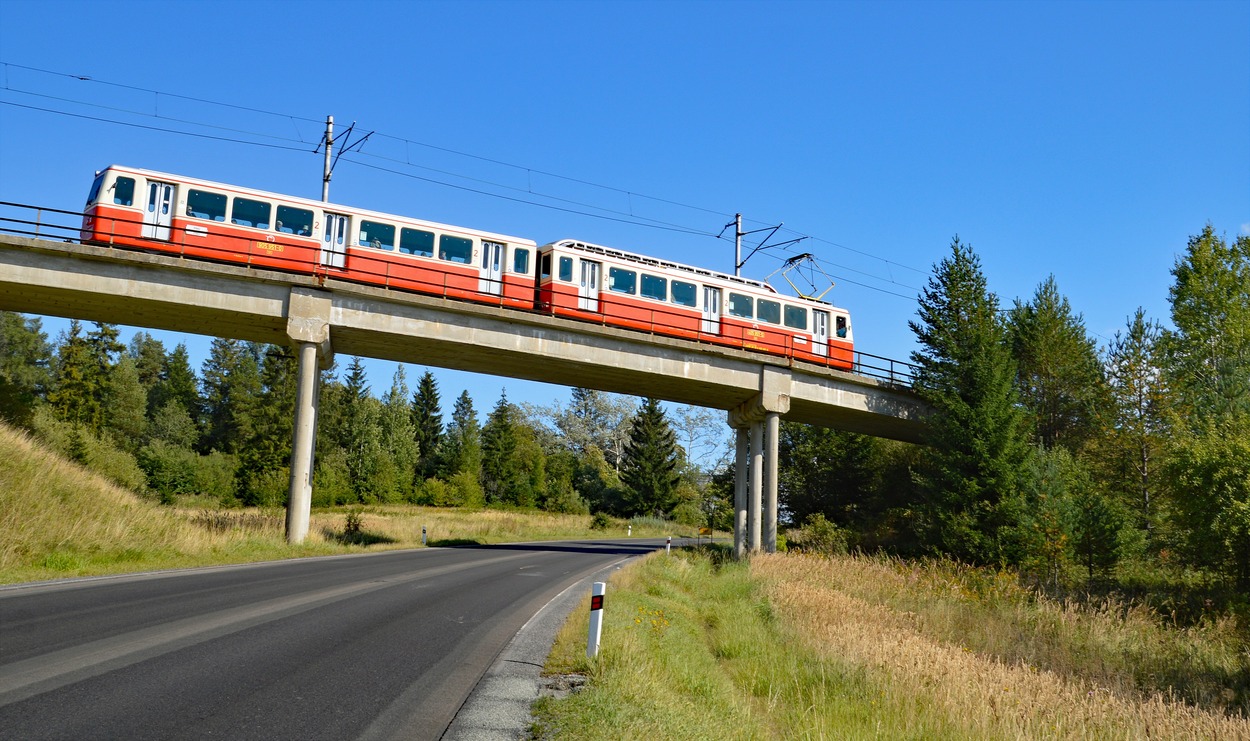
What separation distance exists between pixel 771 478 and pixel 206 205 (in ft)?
75.1

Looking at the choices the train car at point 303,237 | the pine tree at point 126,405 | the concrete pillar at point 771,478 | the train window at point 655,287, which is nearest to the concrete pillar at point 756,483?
the concrete pillar at point 771,478

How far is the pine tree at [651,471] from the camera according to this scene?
69.9m

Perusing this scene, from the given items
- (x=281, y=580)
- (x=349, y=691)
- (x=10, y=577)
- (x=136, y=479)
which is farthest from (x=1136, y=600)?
(x=136, y=479)

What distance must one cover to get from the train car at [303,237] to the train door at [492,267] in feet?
0.12

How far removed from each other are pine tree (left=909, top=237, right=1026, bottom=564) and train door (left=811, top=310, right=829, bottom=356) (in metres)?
4.25

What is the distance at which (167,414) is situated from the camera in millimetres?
80000

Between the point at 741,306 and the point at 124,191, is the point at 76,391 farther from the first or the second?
the point at 741,306

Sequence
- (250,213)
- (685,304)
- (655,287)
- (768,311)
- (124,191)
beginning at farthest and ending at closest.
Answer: (768,311)
(685,304)
(655,287)
(250,213)
(124,191)

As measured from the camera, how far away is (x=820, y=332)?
37281 millimetres

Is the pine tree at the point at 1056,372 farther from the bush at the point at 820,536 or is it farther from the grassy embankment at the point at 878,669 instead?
the grassy embankment at the point at 878,669

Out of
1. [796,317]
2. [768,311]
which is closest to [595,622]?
[768,311]

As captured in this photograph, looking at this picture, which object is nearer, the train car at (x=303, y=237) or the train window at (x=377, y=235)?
the train car at (x=303, y=237)

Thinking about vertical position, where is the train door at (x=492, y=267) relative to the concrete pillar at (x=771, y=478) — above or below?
above

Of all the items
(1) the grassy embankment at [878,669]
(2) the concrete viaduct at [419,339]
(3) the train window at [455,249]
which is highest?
(3) the train window at [455,249]
